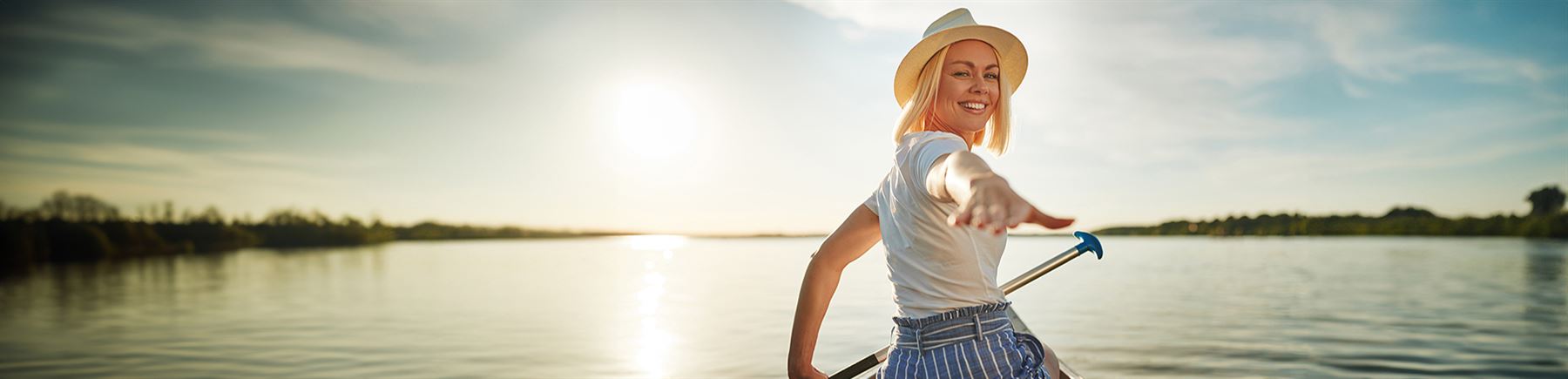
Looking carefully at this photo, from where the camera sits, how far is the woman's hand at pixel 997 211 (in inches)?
41.7

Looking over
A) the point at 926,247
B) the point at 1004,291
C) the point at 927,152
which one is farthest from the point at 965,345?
the point at 1004,291

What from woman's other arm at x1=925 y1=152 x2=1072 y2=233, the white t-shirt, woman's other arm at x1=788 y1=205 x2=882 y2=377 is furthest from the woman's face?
woman's other arm at x1=925 y1=152 x2=1072 y2=233

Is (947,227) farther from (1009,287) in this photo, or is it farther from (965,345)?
(1009,287)

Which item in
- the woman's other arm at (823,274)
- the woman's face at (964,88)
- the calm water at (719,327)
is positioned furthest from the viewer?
the calm water at (719,327)

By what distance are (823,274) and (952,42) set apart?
80cm

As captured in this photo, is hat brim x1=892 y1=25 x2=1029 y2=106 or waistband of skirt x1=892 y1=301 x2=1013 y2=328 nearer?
waistband of skirt x1=892 y1=301 x2=1013 y2=328

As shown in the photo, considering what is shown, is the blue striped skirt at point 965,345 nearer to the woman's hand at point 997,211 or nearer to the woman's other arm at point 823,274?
the woman's other arm at point 823,274

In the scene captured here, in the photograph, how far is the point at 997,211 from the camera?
42.8 inches

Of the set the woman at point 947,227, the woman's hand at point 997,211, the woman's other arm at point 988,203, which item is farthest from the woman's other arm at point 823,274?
the woman's hand at point 997,211

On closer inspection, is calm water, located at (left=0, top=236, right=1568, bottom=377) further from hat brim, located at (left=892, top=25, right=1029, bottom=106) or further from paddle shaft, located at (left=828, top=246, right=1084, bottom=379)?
hat brim, located at (left=892, top=25, right=1029, bottom=106)

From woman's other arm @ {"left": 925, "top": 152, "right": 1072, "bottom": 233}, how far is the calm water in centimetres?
982

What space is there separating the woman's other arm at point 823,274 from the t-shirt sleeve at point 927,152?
71cm

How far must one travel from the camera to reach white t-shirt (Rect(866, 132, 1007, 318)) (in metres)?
1.85

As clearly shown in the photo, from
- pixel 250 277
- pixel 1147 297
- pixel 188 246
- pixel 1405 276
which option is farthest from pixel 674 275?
pixel 188 246
